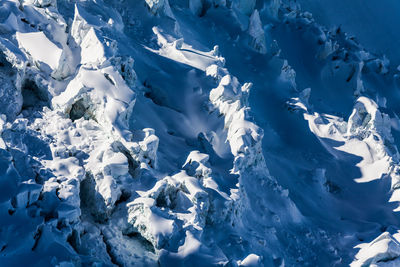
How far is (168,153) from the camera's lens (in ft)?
35.3

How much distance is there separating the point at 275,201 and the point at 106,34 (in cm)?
675

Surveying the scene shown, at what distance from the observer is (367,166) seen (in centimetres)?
1599

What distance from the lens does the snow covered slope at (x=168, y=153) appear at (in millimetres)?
8094

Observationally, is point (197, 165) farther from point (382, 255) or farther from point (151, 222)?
point (382, 255)

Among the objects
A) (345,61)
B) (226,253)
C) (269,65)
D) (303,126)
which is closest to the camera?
(226,253)

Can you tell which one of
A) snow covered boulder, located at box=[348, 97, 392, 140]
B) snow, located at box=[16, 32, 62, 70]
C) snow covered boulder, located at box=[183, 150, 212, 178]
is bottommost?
snow covered boulder, located at box=[348, 97, 392, 140]

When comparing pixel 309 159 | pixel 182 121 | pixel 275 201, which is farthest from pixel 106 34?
pixel 309 159

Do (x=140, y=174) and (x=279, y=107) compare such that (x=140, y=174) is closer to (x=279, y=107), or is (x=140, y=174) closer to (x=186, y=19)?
(x=279, y=107)

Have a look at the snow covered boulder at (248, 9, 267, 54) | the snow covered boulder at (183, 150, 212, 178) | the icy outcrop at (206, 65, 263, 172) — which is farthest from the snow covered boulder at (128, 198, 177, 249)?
the snow covered boulder at (248, 9, 267, 54)

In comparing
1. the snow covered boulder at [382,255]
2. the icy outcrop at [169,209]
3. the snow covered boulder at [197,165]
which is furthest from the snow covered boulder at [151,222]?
the snow covered boulder at [382,255]

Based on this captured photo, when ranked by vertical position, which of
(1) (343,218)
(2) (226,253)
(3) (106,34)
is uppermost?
(3) (106,34)

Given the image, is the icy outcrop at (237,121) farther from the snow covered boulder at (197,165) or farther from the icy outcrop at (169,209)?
the icy outcrop at (169,209)

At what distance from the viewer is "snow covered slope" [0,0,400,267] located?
809cm

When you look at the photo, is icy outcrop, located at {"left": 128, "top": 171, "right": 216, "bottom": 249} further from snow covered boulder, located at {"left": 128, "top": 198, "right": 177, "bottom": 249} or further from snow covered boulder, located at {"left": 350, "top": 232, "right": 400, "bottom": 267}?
snow covered boulder, located at {"left": 350, "top": 232, "right": 400, "bottom": 267}
